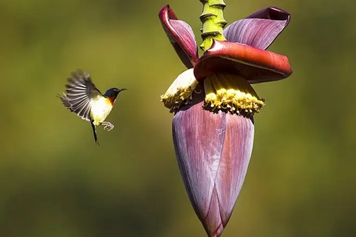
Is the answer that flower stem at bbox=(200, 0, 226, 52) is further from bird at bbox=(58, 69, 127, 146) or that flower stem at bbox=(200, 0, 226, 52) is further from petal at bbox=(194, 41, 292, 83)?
bird at bbox=(58, 69, 127, 146)

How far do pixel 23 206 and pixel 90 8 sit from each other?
95 cm

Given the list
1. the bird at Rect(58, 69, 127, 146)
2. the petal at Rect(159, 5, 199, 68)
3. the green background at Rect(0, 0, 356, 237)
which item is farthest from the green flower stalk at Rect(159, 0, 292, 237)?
the green background at Rect(0, 0, 356, 237)

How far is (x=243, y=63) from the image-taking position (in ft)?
1.76

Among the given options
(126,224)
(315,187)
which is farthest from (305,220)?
(126,224)

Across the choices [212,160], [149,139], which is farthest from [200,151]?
[149,139]

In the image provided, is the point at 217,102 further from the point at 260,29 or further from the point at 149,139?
the point at 149,139

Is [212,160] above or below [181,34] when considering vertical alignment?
below

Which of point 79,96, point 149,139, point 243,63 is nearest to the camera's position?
point 243,63

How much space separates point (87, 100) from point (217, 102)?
24.4 inches

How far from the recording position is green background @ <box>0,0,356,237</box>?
2971 millimetres

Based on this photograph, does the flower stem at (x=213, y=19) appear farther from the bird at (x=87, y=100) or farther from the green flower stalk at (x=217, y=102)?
the bird at (x=87, y=100)

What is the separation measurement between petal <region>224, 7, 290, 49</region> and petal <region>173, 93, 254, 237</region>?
7 cm

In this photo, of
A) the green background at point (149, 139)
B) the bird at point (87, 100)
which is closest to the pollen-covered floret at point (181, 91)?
the bird at point (87, 100)

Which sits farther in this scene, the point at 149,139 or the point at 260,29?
the point at 149,139
